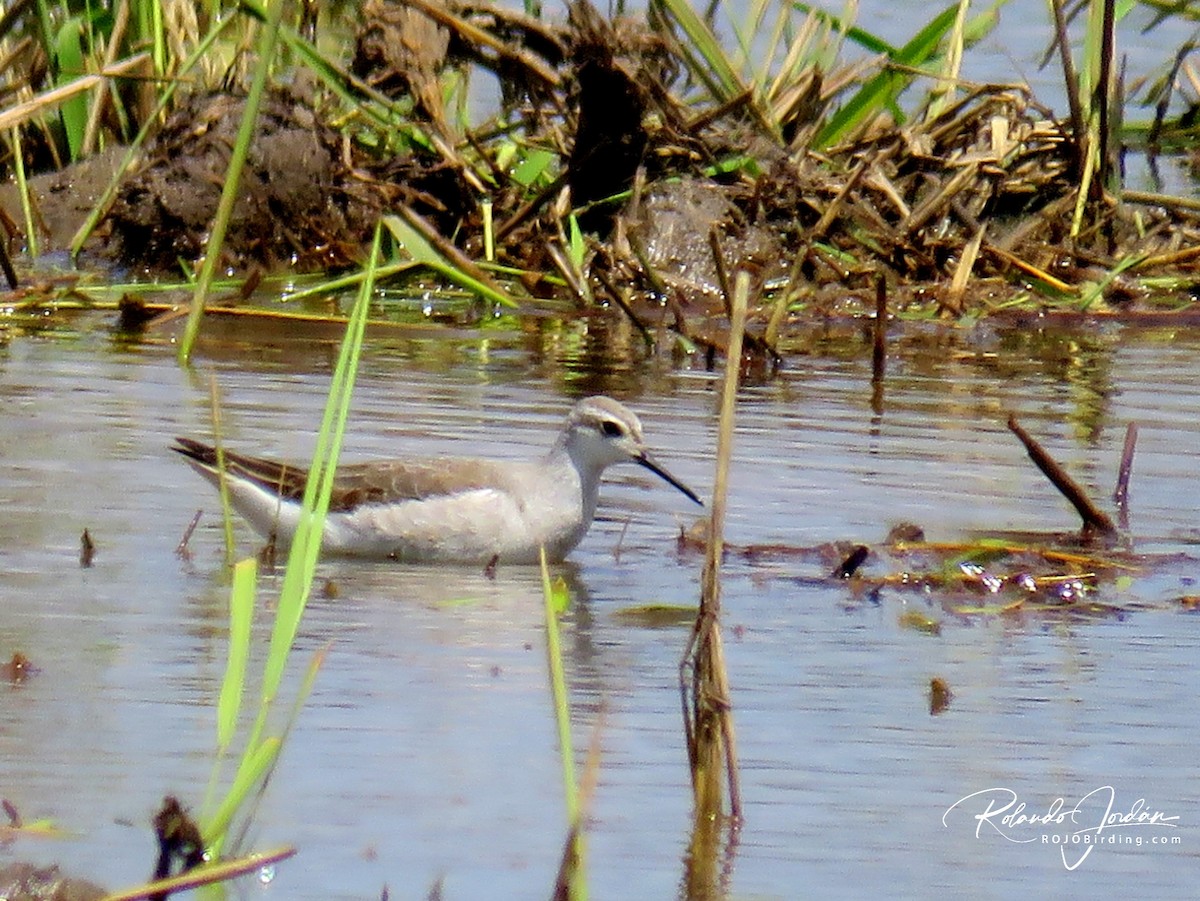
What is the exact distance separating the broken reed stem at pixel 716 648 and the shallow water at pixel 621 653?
171mm

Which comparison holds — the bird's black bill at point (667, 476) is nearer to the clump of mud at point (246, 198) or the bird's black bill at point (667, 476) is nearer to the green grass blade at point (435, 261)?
the green grass blade at point (435, 261)

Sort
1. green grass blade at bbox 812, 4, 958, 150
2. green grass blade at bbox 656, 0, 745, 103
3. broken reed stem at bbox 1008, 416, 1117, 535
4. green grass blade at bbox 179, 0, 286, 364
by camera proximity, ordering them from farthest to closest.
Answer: green grass blade at bbox 812, 4, 958, 150, green grass blade at bbox 656, 0, 745, 103, broken reed stem at bbox 1008, 416, 1117, 535, green grass blade at bbox 179, 0, 286, 364

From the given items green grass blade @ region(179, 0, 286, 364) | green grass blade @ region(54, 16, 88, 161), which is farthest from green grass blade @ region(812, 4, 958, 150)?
green grass blade @ region(179, 0, 286, 364)

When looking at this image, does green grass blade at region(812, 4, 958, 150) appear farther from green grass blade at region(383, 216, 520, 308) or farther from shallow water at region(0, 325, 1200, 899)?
shallow water at region(0, 325, 1200, 899)

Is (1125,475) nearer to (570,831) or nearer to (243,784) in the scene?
(570,831)

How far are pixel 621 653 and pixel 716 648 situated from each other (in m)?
1.71

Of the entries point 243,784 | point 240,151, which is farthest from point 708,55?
point 243,784

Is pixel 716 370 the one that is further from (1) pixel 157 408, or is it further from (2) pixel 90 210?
(2) pixel 90 210

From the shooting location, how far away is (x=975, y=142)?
1274cm

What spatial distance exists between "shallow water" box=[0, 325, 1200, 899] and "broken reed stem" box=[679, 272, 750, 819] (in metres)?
0.17

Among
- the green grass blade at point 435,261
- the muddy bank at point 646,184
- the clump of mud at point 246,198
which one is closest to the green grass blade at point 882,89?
the muddy bank at point 646,184

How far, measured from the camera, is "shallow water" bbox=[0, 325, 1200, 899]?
15.1 ft

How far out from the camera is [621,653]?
6.11 metres

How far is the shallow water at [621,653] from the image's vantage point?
460 cm
